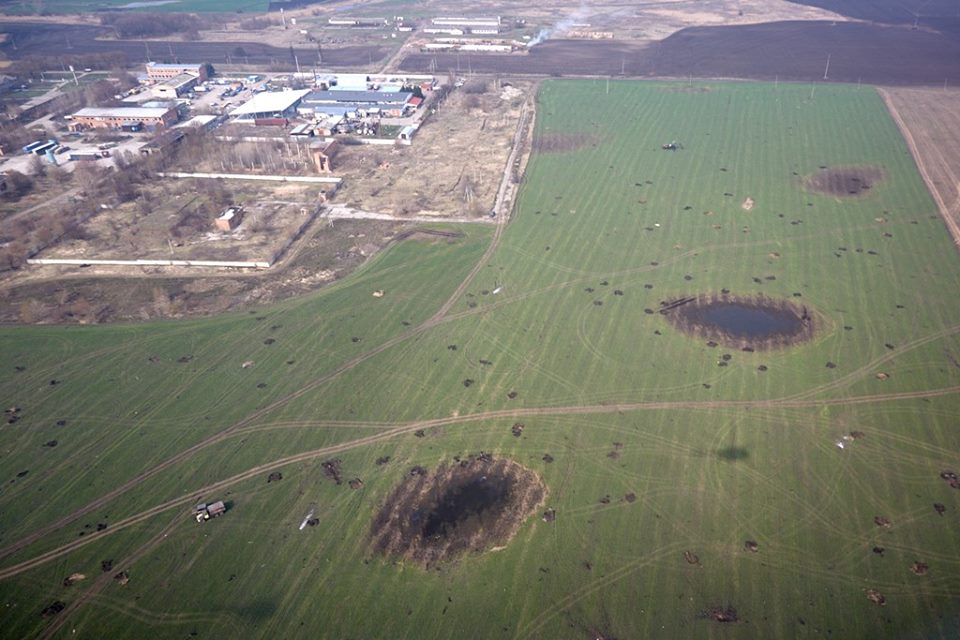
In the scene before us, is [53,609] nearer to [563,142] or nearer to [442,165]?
[442,165]

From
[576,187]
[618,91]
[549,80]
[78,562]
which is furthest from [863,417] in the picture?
[549,80]

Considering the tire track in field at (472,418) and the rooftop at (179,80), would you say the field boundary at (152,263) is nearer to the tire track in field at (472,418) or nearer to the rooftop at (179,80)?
the tire track in field at (472,418)

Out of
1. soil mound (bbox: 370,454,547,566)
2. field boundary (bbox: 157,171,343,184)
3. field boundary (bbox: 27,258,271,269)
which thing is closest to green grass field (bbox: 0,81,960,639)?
soil mound (bbox: 370,454,547,566)

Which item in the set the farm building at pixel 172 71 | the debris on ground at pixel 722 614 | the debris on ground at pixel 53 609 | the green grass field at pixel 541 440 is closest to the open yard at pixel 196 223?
the green grass field at pixel 541 440

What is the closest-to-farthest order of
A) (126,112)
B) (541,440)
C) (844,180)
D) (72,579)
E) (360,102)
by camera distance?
(72,579)
(541,440)
(844,180)
(126,112)
(360,102)

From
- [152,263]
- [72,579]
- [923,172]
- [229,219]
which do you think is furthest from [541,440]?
[923,172]
